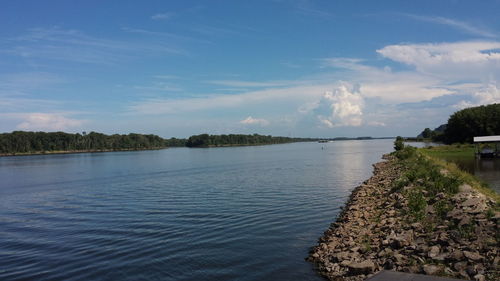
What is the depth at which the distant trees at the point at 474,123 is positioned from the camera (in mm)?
104125

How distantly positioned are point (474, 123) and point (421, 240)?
112498 millimetres

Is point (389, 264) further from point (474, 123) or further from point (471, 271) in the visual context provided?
point (474, 123)

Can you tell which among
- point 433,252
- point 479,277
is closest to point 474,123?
point 433,252

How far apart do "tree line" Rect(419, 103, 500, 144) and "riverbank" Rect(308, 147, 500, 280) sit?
101166mm

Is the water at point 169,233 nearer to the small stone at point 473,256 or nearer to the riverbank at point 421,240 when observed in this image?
the riverbank at point 421,240

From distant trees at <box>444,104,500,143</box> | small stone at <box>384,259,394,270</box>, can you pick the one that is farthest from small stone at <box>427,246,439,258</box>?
distant trees at <box>444,104,500,143</box>

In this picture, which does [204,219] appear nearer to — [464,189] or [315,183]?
[464,189]

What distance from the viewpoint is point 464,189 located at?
18.8 meters

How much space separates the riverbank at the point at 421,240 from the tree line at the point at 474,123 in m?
101

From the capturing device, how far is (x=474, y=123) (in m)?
107

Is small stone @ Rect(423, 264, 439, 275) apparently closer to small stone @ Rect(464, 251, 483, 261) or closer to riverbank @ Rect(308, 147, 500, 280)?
riverbank @ Rect(308, 147, 500, 280)

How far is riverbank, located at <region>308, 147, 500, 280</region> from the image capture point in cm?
1040

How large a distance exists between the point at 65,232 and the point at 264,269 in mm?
13446

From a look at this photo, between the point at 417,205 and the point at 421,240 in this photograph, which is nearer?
the point at 421,240
